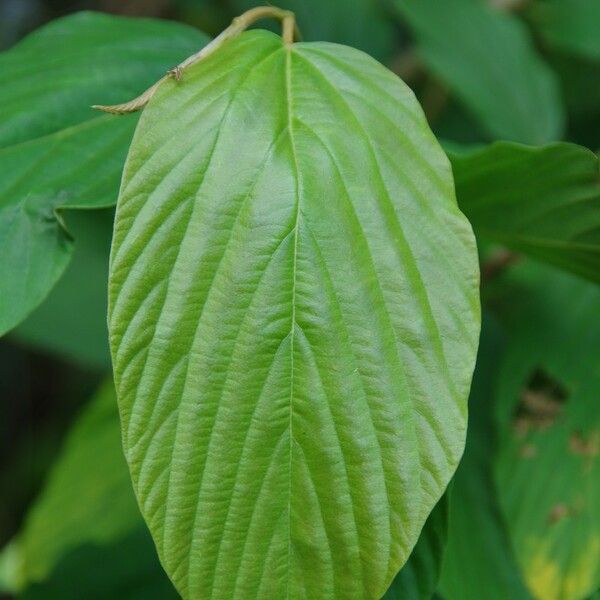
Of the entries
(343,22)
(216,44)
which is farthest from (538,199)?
(343,22)

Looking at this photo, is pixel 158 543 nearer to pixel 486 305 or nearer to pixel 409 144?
pixel 409 144

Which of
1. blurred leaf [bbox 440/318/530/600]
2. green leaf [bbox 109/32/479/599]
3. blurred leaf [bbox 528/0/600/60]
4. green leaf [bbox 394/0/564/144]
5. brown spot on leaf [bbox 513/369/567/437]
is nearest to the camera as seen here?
green leaf [bbox 109/32/479/599]

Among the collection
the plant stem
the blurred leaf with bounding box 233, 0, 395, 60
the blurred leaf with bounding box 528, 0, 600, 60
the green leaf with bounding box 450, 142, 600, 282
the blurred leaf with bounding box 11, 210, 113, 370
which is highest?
the plant stem

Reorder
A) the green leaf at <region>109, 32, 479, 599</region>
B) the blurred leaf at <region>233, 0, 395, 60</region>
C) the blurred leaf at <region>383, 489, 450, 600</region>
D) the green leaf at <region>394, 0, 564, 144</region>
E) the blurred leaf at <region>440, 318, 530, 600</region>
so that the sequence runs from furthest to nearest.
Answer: the blurred leaf at <region>233, 0, 395, 60</region> < the green leaf at <region>394, 0, 564, 144</region> < the blurred leaf at <region>440, 318, 530, 600</region> < the blurred leaf at <region>383, 489, 450, 600</region> < the green leaf at <region>109, 32, 479, 599</region>

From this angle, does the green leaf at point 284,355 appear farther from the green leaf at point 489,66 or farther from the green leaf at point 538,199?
the green leaf at point 489,66

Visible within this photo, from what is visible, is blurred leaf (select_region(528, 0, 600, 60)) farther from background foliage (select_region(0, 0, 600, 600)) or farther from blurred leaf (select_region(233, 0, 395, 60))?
blurred leaf (select_region(233, 0, 395, 60))

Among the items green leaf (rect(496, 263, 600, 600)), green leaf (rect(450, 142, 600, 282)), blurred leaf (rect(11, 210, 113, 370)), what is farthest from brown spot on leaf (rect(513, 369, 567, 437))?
blurred leaf (rect(11, 210, 113, 370))
